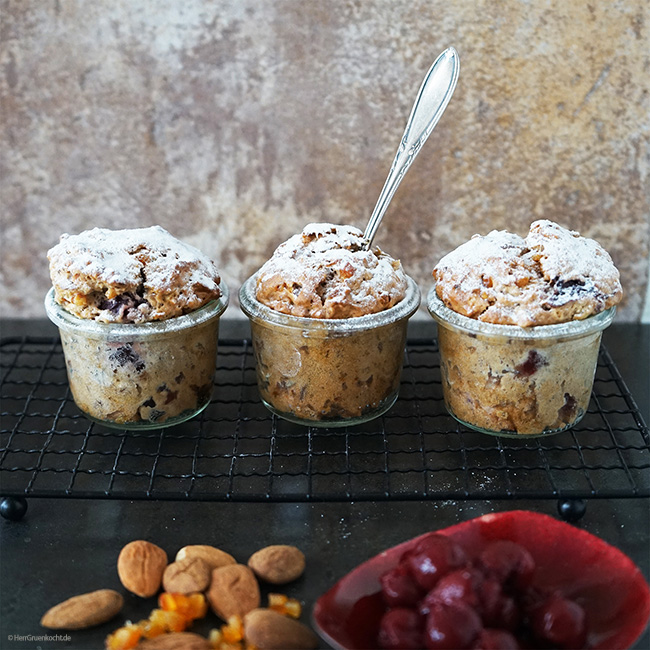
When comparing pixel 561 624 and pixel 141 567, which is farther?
pixel 141 567

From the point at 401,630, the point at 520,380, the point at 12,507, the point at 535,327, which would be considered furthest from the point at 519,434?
the point at 12,507

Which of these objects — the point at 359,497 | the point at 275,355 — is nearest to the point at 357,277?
the point at 275,355

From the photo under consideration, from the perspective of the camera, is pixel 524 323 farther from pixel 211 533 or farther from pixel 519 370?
pixel 211 533

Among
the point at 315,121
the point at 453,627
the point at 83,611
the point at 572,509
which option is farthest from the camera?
the point at 315,121

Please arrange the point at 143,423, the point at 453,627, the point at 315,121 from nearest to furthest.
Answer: the point at 453,627 → the point at 143,423 → the point at 315,121

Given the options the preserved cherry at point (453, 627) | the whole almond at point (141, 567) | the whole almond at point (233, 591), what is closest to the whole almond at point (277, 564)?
the whole almond at point (233, 591)

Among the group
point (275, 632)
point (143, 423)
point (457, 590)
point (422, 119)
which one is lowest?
point (143, 423)

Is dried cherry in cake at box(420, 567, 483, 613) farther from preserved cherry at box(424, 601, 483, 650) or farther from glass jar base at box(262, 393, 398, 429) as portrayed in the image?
glass jar base at box(262, 393, 398, 429)
